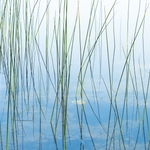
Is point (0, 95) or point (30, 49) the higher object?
point (30, 49)

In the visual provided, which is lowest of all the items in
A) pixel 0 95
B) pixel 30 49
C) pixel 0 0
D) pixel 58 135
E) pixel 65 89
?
pixel 58 135

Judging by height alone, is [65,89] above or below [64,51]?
below

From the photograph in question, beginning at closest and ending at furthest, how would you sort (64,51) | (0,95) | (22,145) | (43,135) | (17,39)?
(64,51)
(17,39)
(22,145)
(43,135)
(0,95)

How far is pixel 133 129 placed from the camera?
2133 millimetres

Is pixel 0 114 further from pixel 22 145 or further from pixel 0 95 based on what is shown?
pixel 22 145

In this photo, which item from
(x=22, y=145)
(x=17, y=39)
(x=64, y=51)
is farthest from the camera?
(x=22, y=145)

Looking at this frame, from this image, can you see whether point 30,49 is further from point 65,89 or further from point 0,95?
point 0,95

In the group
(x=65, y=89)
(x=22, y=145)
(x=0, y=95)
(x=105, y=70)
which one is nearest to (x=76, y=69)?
(x=105, y=70)

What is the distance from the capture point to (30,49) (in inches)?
61.8

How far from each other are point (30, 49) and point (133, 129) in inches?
37.4

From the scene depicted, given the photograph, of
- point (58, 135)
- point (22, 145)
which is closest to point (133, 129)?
point (58, 135)

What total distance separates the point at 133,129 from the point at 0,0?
3.82ft

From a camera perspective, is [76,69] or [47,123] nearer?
[47,123]

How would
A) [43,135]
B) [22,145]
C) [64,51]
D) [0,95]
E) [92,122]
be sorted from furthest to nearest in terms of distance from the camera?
[0,95] → [92,122] → [43,135] → [22,145] → [64,51]
